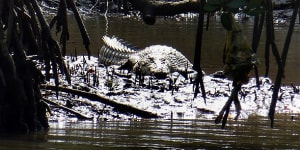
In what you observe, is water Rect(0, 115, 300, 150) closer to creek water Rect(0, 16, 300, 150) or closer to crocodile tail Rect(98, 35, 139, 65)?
creek water Rect(0, 16, 300, 150)

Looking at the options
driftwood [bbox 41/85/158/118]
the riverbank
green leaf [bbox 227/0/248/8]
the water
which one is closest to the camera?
green leaf [bbox 227/0/248/8]

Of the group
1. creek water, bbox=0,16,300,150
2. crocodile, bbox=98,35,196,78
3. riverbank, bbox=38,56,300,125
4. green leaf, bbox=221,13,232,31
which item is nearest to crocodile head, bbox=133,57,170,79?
crocodile, bbox=98,35,196,78

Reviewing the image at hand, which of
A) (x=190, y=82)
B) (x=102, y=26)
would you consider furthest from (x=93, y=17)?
(x=190, y=82)

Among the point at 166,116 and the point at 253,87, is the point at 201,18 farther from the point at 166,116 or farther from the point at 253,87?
the point at 253,87

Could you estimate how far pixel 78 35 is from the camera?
709 inches

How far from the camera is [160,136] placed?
21.4ft

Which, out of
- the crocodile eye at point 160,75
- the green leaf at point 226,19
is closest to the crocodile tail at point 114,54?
the crocodile eye at point 160,75

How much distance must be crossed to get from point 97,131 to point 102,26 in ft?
50.2

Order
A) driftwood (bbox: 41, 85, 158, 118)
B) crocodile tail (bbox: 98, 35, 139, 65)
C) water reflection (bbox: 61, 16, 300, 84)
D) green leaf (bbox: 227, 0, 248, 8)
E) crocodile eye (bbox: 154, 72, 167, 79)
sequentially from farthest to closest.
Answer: water reflection (bbox: 61, 16, 300, 84)
crocodile tail (bbox: 98, 35, 139, 65)
crocodile eye (bbox: 154, 72, 167, 79)
driftwood (bbox: 41, 85, 158, 118)
green leaf (bbox: 227, 0, 248, 8)

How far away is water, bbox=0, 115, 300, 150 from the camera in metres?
6.09

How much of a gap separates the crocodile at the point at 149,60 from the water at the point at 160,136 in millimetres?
2809

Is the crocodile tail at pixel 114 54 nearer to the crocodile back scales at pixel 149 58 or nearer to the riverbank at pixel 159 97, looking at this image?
the crocodile back scales at pixel 149 58

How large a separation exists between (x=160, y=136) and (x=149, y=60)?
4518 mm

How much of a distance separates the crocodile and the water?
281cm
